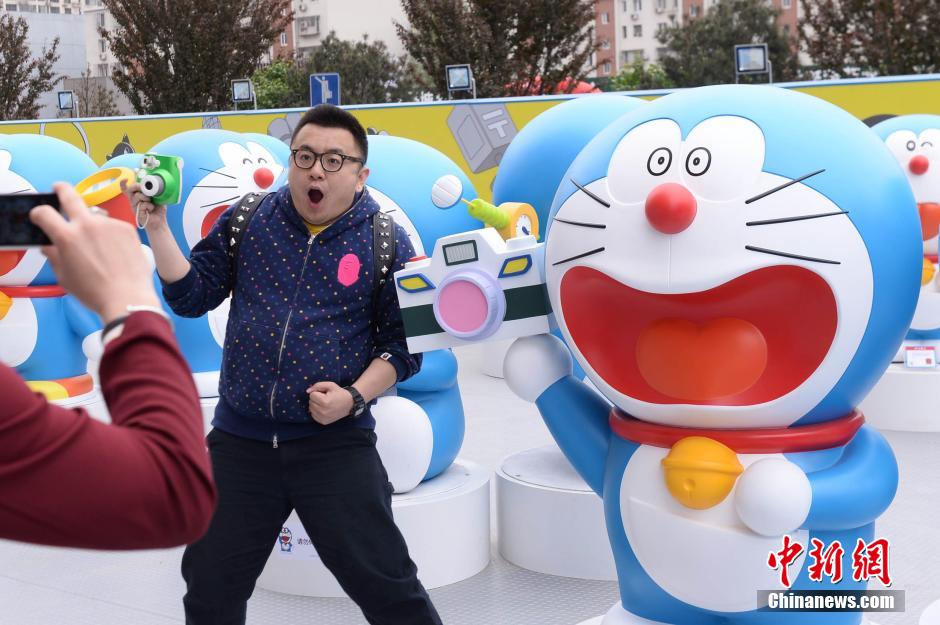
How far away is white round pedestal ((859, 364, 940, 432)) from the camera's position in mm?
5699

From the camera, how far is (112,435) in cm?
115

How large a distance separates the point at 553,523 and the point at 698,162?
1.67m

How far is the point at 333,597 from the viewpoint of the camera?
367 centimetres

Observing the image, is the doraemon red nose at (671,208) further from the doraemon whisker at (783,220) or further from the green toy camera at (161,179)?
the green toy camera at (161,179)

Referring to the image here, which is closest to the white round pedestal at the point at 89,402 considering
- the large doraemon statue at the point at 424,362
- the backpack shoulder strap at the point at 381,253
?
the large doraemon statue at the point at 424,362

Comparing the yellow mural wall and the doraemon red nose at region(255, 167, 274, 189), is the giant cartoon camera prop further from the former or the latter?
the yellow mural wall

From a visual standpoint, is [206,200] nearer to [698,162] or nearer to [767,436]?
[698,162]

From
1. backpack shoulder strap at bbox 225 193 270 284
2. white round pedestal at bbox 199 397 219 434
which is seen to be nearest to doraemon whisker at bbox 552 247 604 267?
backpack shoulder strap at bbox 225 193 270 284

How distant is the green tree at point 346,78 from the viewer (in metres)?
31.8

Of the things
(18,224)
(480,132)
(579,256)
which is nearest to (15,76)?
(480,132)

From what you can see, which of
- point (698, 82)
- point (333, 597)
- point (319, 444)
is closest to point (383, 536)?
point (319, 444)

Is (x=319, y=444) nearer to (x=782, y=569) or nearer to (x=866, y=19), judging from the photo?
(x=782, y=569)

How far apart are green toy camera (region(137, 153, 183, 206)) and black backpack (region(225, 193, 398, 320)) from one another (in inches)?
9.8

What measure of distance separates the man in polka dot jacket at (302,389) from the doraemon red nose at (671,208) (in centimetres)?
66
